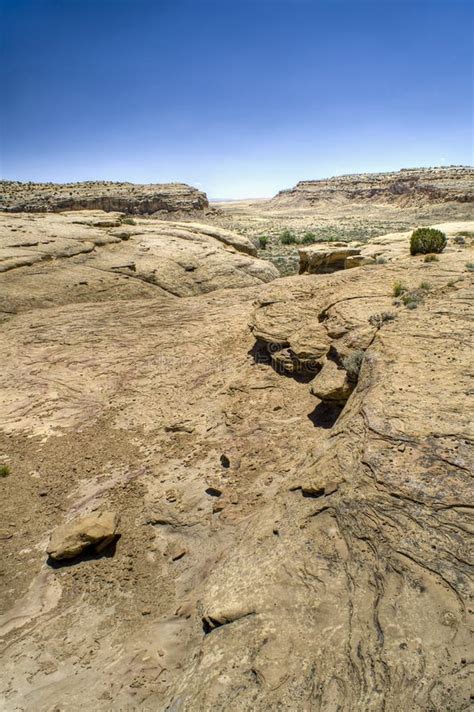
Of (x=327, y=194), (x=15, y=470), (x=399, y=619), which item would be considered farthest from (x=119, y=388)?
(x=327, y=194)

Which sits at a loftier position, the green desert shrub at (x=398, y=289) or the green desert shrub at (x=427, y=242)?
the green desert shrub at (x=427, y=242)

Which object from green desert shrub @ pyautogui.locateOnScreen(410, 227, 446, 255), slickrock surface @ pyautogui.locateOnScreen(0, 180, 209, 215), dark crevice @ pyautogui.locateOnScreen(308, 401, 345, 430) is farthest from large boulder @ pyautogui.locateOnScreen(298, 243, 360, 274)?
slickrock surface @ pyautogui.locateOnScreen(0, 180, 209, 215)

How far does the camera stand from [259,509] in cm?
592

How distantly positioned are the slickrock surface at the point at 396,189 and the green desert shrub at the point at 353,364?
65.6 metres

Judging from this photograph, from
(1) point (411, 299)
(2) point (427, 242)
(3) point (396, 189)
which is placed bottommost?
(1) point (411, 299)

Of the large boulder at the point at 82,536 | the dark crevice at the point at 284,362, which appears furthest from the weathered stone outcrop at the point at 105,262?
the large boulder at the point at 82,536

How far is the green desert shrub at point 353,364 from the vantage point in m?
7.16

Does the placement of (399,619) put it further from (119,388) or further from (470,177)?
(470,177)

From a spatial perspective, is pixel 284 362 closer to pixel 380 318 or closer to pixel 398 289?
pixel 380 318

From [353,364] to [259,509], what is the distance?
9.45 ft

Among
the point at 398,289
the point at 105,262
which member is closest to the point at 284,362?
the point at 398,289

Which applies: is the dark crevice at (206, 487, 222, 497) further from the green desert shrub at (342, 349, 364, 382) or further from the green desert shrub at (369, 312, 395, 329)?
the green desert shrub at (369, 312, 395, 329)

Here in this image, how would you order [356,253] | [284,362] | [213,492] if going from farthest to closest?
[356,253] < [284,362] < [213,492]

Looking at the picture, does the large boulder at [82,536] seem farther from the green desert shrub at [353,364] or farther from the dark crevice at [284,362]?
the dark crevice at [284,362]
